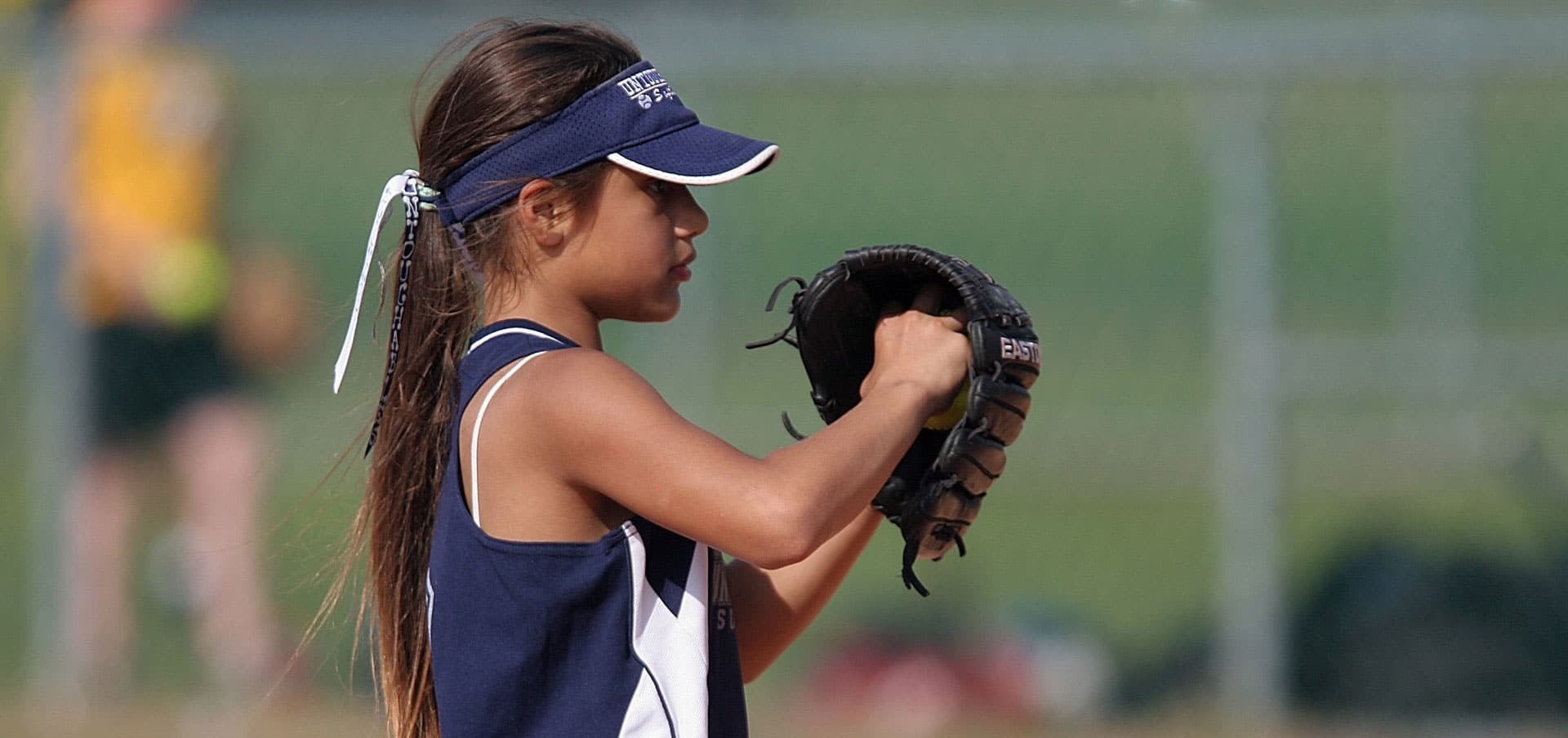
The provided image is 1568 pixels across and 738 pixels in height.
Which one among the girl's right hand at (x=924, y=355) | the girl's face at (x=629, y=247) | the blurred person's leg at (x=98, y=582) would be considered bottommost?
the blurred person's leg at (x=98, y=582)

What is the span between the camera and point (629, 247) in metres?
2.09

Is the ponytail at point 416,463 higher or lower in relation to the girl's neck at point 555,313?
lower

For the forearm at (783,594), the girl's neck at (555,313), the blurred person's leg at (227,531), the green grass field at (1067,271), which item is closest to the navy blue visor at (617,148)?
the girl's neck at (555,313)

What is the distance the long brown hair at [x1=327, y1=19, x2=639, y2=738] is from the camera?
2135mm

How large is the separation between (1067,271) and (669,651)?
4.51m

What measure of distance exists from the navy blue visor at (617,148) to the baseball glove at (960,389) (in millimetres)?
171

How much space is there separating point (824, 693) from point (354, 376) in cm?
194

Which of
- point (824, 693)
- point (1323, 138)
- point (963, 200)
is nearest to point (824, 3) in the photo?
point (963, 200)

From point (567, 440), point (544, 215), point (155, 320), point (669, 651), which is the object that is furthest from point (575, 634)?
point (155, 320)

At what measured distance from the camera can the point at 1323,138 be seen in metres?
6.79

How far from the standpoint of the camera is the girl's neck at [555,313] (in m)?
2.13

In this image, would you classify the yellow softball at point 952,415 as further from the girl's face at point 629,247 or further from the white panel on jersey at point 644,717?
the white panel on jersey at point 644,717

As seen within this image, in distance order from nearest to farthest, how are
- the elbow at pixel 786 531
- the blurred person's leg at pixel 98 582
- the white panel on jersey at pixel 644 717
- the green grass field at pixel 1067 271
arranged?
the elbow at pixel 786 531 < the white panel on jersey at pixel 644 717 < the blurred person's leg at pixel 98 582 < the green grass field at pixel 1067 271

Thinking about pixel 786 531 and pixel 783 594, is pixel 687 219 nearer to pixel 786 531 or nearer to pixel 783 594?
pixel 786 531
